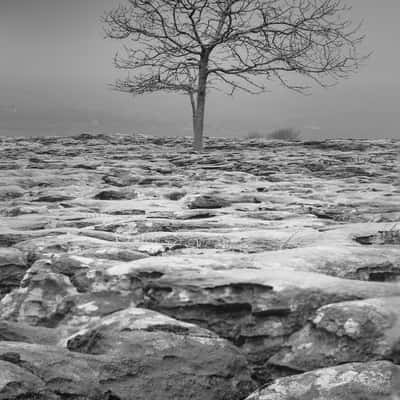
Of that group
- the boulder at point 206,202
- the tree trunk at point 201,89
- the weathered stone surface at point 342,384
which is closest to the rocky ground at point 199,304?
the weathered stone surface at point 342,384

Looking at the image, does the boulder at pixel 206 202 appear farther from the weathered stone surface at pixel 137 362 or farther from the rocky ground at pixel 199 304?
the weathered stone surface at pixel 137 362

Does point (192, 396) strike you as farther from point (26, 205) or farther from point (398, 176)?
point (398, 176)

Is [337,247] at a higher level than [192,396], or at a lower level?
higher

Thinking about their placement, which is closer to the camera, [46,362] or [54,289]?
[46,362]

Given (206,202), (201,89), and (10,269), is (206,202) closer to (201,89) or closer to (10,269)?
(10,269)

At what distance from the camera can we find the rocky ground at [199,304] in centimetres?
217

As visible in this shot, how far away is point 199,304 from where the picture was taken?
2809 millimetres

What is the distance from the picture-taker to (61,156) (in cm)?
1370

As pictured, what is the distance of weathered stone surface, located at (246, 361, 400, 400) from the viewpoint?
6.59ft

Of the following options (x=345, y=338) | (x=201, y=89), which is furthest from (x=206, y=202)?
(x=201, y=89)

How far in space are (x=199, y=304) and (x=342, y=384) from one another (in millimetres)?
952

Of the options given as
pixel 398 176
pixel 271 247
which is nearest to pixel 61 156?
pixel 398 176

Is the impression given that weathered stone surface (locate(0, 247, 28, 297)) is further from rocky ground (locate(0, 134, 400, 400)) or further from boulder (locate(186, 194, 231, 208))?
boulder (locate(186, 194, 231, 208))

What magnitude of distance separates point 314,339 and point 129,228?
258cm
